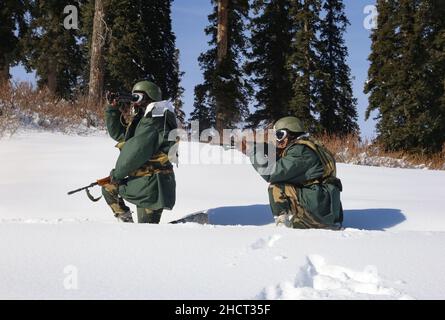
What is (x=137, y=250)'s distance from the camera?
246cm

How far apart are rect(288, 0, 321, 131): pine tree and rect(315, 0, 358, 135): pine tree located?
0.31 m

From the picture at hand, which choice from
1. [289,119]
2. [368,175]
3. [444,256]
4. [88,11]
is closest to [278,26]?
[88,11]

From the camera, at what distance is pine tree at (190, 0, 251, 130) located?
16.9 meters

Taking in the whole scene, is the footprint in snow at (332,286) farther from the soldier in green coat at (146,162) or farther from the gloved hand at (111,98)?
the gloved hand at (111,98)

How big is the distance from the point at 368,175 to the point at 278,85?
531 inches

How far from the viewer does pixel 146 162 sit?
406 cm

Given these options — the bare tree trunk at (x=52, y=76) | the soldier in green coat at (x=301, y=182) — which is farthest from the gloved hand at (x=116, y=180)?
the bare tree trunk at (x=52, y=76)

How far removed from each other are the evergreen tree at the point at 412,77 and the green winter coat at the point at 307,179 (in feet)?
42.5

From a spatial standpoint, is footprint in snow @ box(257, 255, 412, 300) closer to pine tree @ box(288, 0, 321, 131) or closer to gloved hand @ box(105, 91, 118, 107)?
gloved hand @ box(105, 91, 118, 107)

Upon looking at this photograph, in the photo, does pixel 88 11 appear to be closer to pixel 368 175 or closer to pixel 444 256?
pixel 368 175

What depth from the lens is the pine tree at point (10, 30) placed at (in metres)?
18.4

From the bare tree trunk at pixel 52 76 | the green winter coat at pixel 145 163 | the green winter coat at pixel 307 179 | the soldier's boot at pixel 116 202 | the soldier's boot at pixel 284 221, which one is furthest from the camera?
the bare tree trunk at pixel 52 76

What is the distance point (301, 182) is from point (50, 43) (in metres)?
18.6
